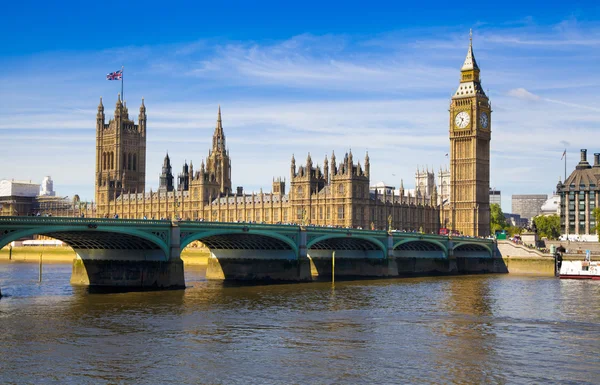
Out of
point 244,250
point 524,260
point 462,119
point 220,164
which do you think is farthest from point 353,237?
point 220,164

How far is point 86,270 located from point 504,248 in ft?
227

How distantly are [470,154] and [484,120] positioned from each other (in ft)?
24.8

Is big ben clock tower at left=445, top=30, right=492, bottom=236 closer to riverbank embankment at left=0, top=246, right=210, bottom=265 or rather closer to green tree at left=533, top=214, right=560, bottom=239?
green tree at left=533, top=214, right=560, bottom=239

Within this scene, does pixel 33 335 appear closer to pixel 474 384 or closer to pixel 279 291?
pixel 474 384

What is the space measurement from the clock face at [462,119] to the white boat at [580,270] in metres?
61.3

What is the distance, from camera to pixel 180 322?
54.4m

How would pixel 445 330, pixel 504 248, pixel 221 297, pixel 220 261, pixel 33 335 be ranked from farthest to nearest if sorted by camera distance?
pixel 504 248 → pixel 220 261 → pixel 221 297 → pixel 445 330 → pixel 33 335

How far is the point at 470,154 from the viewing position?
16375 centimetres

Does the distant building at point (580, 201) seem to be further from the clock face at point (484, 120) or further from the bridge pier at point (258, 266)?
the bridge pier at point (258, 266)

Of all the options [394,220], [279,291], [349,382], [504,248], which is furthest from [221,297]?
[394,220]

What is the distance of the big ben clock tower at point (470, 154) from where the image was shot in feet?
534

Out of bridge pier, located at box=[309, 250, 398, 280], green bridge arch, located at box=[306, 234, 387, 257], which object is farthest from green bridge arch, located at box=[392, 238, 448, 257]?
bridge pier, located at box=[309, 250, 398, 280]

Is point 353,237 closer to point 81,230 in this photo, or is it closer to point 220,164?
point 81,230

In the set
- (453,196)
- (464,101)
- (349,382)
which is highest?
(464,101)
